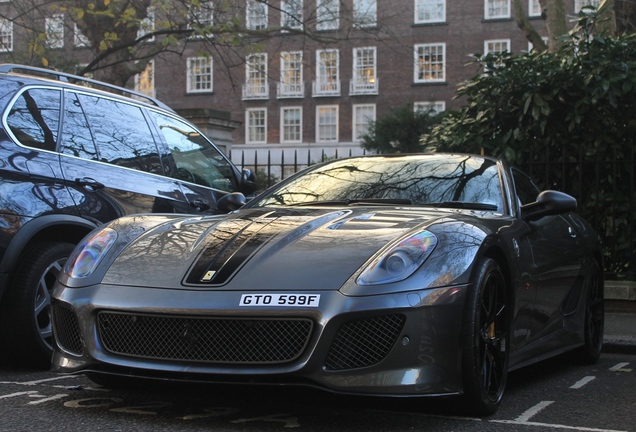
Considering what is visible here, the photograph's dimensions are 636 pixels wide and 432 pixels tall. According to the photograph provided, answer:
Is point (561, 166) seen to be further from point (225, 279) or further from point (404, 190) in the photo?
point (225, 279)

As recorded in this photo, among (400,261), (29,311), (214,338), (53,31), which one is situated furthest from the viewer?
(53,31)

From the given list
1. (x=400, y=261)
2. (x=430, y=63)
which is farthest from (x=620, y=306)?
(x=430, y=63)

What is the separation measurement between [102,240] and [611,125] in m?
6.59

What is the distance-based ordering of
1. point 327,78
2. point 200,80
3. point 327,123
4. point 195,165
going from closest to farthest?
point 195,165 → point 327,78 → point 327,123 → point 200,80

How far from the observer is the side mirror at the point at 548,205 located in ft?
17.6

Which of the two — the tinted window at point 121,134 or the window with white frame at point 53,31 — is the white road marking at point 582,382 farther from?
the window with white frame at point 53,31

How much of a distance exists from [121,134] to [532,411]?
350cm

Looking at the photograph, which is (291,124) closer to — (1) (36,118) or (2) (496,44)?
(2) (496,44)

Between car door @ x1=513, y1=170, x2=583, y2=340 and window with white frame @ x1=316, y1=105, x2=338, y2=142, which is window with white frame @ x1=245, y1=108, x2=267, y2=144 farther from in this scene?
car door @ x1=513, y1=170, x2=583, y2=340

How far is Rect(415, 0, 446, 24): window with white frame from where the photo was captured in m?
51.2

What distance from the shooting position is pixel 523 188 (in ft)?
20.2

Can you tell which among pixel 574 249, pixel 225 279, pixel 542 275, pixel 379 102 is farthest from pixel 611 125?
pixel 379 102

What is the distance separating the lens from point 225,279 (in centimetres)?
406

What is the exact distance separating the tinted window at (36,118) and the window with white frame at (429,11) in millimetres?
46757
